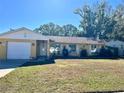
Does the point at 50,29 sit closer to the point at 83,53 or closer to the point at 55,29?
the point at 55,29

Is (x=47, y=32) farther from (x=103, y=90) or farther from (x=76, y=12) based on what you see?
(x=103, y=90)

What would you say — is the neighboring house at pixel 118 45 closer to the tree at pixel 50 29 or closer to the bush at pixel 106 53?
the bush at pixel 106 53

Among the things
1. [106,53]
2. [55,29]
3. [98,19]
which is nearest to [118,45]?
[106,53]

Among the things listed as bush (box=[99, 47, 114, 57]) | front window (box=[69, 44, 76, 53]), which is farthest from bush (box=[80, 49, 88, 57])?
bush (box=[99, 47, 114, 57])

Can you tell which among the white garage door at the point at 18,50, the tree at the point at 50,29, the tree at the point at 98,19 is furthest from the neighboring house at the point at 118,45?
the tree at the point at 50,29

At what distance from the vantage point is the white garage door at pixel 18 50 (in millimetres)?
29959

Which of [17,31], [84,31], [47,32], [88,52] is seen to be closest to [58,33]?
[47,32]

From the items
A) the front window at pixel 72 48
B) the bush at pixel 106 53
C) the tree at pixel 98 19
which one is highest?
the tree at pixel 98 19

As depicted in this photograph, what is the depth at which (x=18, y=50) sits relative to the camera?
99.0 ft

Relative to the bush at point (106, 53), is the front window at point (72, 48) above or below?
above

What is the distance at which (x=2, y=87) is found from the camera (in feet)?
34.0

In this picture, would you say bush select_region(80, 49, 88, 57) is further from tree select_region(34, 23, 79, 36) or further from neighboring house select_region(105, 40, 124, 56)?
tree select_region(34, 23, 79, 36)

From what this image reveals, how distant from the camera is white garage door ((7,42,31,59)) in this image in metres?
30.0

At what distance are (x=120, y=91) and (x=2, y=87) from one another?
496cm
